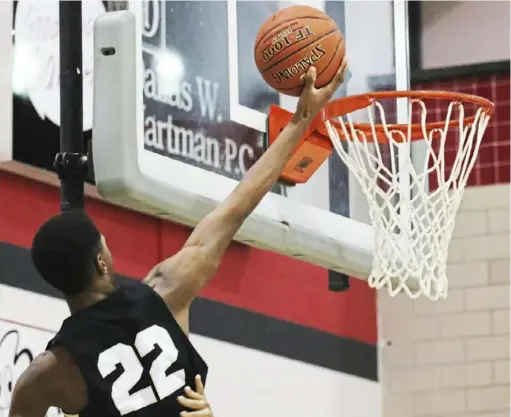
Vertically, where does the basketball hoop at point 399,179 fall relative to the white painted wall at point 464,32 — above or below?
below

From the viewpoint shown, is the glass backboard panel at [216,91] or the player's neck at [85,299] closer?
the player's neck at [85,299]

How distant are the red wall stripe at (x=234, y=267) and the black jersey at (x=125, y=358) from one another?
1.72 meters

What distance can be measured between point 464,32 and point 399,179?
283 cm

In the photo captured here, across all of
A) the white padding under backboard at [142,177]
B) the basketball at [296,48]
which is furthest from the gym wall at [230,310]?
the basketball at [296,48]

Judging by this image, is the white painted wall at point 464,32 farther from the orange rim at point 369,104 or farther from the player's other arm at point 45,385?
the player's other arm at point 45,385

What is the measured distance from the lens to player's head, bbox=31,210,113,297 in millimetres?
2416

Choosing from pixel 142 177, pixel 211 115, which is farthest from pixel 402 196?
pixel 142 177

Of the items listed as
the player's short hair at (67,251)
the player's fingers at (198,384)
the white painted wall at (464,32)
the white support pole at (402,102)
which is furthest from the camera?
the white painted wall at (464,32)

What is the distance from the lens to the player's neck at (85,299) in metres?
2.51

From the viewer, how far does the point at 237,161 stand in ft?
11.4

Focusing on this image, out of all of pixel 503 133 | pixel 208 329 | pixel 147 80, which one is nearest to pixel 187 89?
pixel 147 80

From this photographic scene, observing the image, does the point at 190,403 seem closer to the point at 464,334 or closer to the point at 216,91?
the point at 216,91

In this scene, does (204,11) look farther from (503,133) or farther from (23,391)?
(503,133)

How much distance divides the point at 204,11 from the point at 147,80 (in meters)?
0.39
